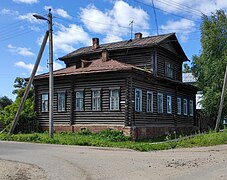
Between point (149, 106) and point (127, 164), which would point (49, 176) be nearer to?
point (127, 164)

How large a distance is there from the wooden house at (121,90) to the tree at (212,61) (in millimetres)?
2566

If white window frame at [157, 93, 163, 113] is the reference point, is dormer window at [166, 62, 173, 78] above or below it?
above

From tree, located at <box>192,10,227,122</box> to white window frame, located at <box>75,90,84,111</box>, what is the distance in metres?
13.3

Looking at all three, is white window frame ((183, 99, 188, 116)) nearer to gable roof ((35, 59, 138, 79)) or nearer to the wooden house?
the wooden house

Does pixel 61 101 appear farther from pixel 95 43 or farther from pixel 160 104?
pixel 160 104

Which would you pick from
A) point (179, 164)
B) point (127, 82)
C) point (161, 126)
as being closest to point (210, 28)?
point (161, 126)

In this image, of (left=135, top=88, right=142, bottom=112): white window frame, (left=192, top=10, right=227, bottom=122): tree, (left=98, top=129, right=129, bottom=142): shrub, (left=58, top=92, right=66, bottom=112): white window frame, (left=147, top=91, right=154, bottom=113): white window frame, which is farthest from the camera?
(left=192, top=10, right=227, bottom=122): tree

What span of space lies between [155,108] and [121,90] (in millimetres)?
4828

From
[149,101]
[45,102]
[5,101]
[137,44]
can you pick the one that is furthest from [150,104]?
[5,101]

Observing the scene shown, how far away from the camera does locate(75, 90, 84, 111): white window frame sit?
90.3ft

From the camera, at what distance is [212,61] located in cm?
3509

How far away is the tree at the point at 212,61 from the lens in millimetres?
34000

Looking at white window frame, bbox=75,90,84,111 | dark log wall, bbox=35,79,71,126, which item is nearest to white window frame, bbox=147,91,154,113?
white window frame, bbox=75,90,84,111

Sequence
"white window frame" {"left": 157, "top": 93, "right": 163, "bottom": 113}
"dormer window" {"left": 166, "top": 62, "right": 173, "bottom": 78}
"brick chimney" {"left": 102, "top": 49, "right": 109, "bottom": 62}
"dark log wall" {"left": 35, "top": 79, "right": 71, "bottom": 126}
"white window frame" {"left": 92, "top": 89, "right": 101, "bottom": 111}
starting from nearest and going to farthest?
A: "white window frame" {"left": 92, "top": 89, "right": 101, "bottom": 111} < "dark log wall" {"left": 35, "top": 79, "right": 71, "bottom": 126} < "brick chimney" {"left": 102, "top": 49, "right": 109, "bottom": 62} < "white window frame" {"left": 157, "top": 93, "right": 163, "bottom": 113} < "dormer window" {"left": 166, "top": 62, "right": 173, "bottom": 78}
